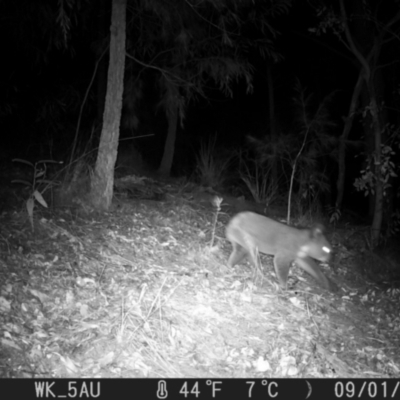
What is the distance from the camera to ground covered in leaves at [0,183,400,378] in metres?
4.13

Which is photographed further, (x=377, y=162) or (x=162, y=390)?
(x=377, y=162)

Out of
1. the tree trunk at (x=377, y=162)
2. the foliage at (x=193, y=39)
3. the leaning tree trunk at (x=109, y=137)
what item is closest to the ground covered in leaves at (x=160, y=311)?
the leaning tree trunk at (x=109, y=137)

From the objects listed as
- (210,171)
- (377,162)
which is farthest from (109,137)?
(377,162)

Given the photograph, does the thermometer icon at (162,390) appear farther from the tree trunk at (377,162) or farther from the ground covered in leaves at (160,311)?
the tree trunk at (377,162)

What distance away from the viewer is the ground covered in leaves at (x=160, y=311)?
13.6 feet

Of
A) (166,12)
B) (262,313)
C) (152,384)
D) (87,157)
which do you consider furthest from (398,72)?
(152,384)

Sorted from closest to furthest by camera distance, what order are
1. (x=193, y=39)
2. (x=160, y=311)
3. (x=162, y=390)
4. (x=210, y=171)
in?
1. (x=162, y=390)
2. (x=160, y=311)
3. (x=193, y=39)
4. (x=210, y=171)

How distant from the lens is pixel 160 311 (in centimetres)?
478

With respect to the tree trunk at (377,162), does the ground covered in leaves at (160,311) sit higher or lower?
lower

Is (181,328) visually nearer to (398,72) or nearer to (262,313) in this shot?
(262,313)

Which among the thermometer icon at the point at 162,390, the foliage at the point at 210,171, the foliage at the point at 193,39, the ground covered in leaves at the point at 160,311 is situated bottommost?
the thermometer icon at the point at 162,390

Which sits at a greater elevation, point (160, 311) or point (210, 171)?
point (210, 171)

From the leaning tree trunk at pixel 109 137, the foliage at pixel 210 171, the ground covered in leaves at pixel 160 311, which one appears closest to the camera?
the ground covered in leaves at pixel 160 311

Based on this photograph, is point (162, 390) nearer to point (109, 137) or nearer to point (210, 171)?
point (109, 137)
